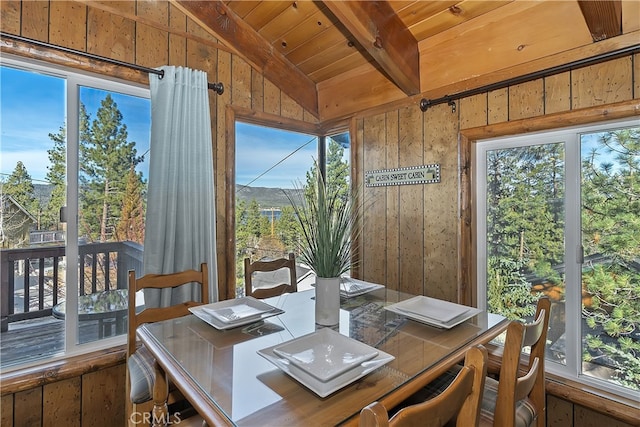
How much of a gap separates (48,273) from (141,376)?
3.14 ft

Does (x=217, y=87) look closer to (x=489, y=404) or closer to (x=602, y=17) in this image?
(x=602, y=17)

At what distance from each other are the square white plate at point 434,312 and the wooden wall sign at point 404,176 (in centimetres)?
96

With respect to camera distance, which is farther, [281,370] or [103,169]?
[103,169]

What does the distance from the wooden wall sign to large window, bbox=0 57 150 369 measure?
1712mm

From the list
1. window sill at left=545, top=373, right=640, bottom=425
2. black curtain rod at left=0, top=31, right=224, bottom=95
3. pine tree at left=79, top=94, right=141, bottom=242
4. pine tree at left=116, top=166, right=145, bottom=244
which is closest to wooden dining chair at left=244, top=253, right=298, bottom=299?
pine tree at left=116, top=166, right=145, bottom=244

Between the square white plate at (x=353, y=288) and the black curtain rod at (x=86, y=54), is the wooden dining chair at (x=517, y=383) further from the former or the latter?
the black curtain rod at (x=86, y=54)

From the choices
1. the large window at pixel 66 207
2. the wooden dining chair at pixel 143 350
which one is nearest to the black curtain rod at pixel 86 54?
the large window at pixel 66 207

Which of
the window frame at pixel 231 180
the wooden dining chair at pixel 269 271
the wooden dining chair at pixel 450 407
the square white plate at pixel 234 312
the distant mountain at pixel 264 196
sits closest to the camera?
the wooden dining chair at pixel 450 407

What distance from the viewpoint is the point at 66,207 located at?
190 centimetres

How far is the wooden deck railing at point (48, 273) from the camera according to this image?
5.90 feet

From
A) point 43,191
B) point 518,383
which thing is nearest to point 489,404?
point 518,383

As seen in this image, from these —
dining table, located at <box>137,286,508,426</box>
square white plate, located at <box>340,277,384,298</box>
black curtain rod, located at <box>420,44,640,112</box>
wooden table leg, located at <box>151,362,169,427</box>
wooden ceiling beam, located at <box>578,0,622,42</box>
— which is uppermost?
wooden ceiling beam, located at <box>578,0,622,42</box>

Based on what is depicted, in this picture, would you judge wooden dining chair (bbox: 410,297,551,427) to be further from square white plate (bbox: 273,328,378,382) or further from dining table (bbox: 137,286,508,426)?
square white plate (bbox: 273,328,378,382)

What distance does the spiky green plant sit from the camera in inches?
55.9
